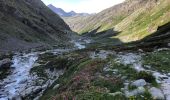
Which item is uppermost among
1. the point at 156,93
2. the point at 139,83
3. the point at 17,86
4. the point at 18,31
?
the point at 18,31

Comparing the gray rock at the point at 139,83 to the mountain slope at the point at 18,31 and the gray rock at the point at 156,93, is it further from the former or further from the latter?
the mountain slope at the point at 18,31

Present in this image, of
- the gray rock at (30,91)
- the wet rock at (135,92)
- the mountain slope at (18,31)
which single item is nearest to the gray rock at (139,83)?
the wet rock at (135,92)

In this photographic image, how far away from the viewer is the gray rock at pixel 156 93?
1641 centimetres

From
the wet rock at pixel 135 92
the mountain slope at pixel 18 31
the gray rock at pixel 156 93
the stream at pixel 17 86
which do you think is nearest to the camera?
the gray rock at pixel 156 93

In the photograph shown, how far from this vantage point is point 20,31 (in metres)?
136

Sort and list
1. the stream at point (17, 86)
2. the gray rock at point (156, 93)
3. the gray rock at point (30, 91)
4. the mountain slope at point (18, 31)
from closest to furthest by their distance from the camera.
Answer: the gray rock at point (156, 93)
the gray rock at point (30, 91)
the stream at point (17, 86)
the mountain slope at point (18, 31)

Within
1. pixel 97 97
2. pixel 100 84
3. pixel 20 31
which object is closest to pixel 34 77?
pixel 100 84

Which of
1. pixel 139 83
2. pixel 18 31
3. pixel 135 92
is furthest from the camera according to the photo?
pixel 18 31

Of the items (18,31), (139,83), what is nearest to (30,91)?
(139,83)

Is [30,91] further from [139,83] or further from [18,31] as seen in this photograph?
[18,31]

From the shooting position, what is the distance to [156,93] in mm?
17000

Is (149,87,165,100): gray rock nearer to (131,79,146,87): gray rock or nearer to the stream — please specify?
(131,79,146,87): gray rock

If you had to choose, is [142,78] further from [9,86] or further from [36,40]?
[36,40]

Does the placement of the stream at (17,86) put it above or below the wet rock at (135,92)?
below
